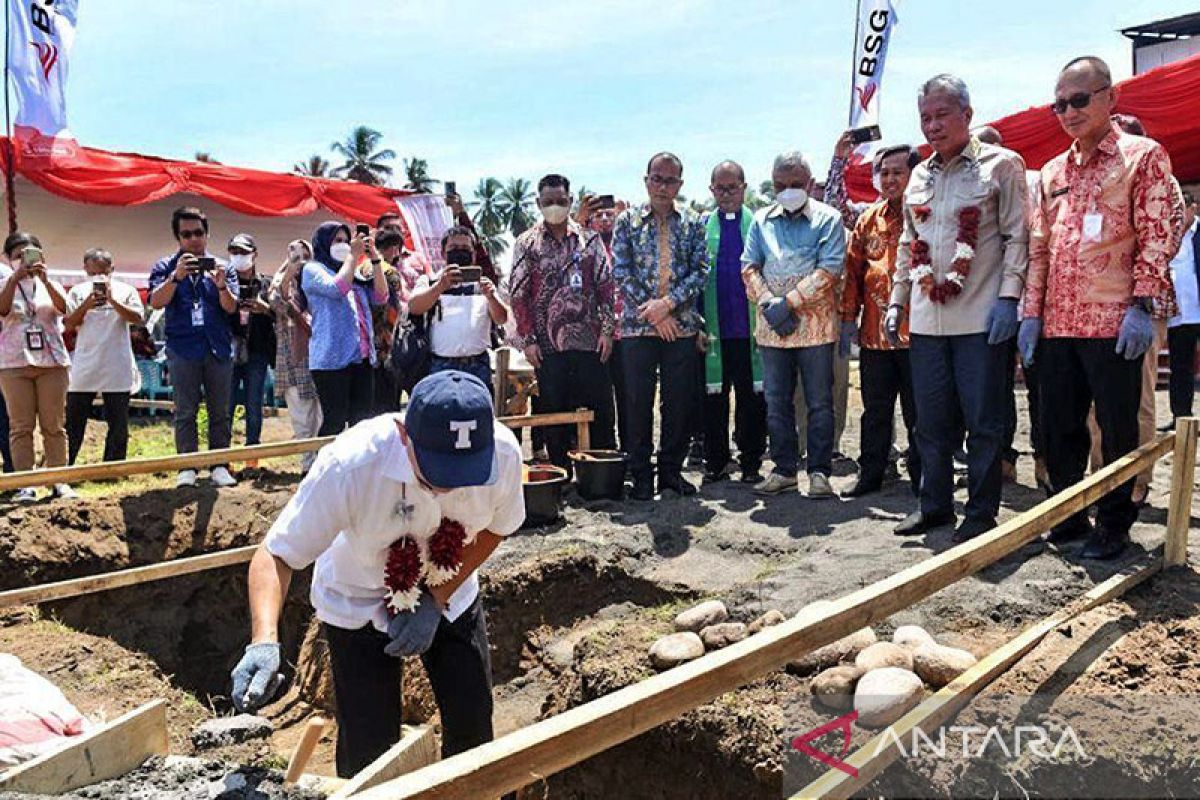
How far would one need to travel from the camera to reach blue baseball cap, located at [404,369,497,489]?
7.93 feet

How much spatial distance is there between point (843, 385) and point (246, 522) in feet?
14.0

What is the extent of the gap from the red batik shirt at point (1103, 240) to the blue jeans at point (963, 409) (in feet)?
1.15

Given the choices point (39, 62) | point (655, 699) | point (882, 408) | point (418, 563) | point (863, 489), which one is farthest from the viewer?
point (39, 62)

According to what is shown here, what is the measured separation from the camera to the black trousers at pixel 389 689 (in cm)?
282

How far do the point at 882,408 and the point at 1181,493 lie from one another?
1.95 meters

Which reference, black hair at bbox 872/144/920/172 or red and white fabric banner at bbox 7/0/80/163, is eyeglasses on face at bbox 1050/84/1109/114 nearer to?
black hair at bbox 872/144/920/172

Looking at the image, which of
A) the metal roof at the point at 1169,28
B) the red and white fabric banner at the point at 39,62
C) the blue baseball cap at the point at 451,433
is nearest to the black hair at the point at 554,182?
the blue baseball cap at the point at 451,433

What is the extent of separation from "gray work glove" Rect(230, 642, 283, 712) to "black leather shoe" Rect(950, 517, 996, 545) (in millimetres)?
3227

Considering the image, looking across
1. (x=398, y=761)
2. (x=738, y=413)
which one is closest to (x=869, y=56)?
(x=738, y=413)

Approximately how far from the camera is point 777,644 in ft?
6.86

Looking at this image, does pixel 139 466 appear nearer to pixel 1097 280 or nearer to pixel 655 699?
pixel 655 699

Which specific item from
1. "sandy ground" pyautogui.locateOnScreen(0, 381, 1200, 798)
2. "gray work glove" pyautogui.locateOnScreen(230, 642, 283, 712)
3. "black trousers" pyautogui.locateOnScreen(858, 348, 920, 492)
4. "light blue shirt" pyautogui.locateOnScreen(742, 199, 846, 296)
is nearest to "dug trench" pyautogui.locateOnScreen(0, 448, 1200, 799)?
"sandy ground" pyautogui.locateOnScreen(0, 381, 1200, 798)

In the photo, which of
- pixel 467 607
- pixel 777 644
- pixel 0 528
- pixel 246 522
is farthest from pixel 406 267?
pixel 777 644

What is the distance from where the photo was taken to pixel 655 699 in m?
1.80
